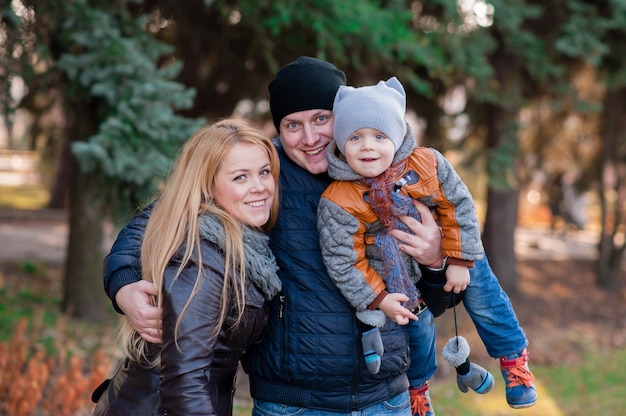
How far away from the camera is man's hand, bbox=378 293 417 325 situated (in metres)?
2.44

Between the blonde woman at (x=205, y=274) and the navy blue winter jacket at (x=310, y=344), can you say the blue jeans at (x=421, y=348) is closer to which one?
the navy blue winter jacket at (x=310, y=344)

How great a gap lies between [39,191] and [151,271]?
25.6 metres

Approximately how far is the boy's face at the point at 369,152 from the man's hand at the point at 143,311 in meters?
0.86

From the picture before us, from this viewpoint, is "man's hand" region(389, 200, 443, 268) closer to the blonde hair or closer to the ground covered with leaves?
the blonde hair

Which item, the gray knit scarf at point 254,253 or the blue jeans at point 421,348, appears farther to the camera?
the blue jeans at point 421,348

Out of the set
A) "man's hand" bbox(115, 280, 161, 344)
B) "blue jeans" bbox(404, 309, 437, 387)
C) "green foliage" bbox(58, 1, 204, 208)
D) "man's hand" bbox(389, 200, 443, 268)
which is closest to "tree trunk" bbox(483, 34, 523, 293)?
"green foliage" bbox(58, 1, 204, 208)

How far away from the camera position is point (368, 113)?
2432 mm

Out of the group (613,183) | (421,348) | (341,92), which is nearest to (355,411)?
(421,348)

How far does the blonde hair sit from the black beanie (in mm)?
196

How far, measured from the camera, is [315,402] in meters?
2.39

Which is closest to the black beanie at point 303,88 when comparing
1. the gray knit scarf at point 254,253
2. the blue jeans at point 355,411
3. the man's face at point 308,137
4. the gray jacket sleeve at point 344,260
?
the man's face at point 308,137

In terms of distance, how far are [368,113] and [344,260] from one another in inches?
21.5

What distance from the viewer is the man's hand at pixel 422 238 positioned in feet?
8.33

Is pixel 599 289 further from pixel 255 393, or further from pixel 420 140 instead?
pixel 255 393
